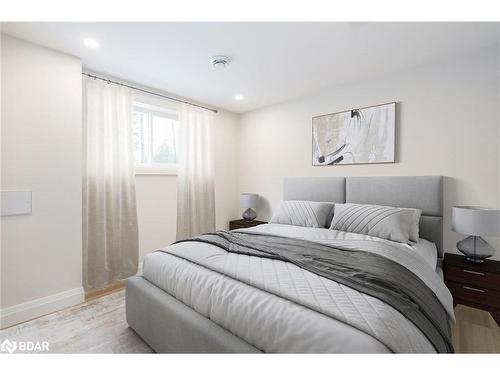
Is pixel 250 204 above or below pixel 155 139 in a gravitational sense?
below

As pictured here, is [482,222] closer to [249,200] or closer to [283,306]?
[283,306]

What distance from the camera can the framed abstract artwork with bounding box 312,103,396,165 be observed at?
2.68 m

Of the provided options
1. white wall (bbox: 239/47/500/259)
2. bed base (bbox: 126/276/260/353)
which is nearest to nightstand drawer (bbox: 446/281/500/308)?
white wall (bbox: 239/47/500/259)

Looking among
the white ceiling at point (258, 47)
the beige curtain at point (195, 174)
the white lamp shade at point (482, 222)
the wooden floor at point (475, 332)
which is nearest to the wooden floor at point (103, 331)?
the wooden floor at point (475, 332)

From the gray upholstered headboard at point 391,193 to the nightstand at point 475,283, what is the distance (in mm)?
340

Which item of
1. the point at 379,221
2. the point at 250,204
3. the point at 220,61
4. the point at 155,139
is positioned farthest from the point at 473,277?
the point at 155,139

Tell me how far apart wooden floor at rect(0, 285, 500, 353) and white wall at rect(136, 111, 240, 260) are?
989 mm

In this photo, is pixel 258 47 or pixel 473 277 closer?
pixel 473 277

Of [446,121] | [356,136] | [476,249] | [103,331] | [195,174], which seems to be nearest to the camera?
[103,331]

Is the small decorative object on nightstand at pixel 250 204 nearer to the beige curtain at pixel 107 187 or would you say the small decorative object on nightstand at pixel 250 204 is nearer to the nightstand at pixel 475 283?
the beige curtain at pixel 107 187

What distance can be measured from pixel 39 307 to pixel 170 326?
148cm

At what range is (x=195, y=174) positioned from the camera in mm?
3477

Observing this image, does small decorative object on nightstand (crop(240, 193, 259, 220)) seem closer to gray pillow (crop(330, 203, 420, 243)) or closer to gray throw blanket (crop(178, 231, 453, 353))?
gray pillow (crop(330, 203, 420, 243))

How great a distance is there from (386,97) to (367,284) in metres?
2.27
